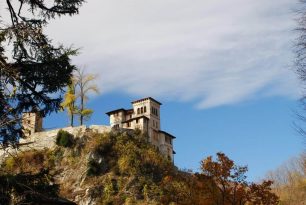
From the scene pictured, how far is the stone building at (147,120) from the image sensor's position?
5850 centimetres

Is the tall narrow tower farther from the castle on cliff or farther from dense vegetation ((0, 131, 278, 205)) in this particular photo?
the castle on cliff

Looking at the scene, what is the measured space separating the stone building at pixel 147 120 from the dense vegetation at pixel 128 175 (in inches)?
309

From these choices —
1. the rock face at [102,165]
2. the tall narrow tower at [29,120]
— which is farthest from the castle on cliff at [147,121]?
the tall narrow tower at [29,120]

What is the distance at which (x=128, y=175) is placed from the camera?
139ft

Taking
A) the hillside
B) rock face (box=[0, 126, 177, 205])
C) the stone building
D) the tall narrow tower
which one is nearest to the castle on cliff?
the stone building

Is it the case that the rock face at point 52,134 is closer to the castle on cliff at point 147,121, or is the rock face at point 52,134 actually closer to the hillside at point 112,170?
the hillside at point 112,170

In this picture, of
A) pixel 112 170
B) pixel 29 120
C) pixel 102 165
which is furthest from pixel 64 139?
pixel 29 120

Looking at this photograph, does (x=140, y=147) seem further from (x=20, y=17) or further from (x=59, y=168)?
(x=20, y=17)

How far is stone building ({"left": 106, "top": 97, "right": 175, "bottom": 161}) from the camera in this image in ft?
192

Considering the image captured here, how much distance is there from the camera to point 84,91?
56.0 m

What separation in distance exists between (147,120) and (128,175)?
17.8 metres

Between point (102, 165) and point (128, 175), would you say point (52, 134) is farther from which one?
point (128, 175)

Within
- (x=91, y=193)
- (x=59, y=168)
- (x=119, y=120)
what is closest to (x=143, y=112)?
(x=119, y=120)

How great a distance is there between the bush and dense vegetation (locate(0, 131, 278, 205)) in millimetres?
477
